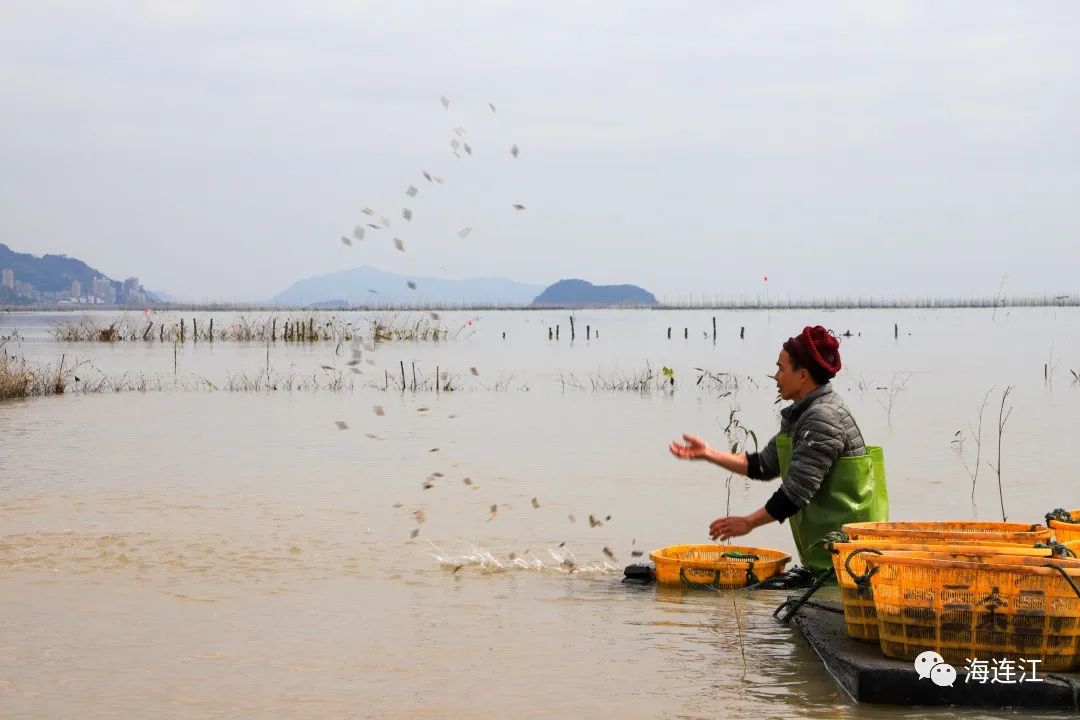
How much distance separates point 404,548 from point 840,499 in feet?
13.1

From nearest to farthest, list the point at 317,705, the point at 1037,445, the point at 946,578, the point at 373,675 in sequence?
the point at 946,578, the point at 317,705, the point at 373,675, the point at 1037,445

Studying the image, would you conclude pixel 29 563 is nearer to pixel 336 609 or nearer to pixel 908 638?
pixel 336 609

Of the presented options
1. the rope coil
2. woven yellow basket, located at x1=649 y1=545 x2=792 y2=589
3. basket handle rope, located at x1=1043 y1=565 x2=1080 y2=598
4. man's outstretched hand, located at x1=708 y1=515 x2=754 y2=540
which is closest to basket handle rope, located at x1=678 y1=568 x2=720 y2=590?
woven yellow basket, located at x1=649 y1=545 x2=792 y2=589

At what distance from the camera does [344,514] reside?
1055 cm

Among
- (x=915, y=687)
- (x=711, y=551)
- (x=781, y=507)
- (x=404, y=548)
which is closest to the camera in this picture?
(x=915, y=687)

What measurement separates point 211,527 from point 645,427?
27.7 feet

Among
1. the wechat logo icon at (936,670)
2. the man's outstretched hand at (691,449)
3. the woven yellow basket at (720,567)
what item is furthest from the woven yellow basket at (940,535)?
the woven yellow basket at (720,567)

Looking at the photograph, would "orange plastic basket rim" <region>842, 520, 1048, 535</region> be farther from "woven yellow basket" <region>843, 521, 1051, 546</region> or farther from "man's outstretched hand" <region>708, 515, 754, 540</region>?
"man's outstretched hand" <region>708, 515, 754, 540</region>

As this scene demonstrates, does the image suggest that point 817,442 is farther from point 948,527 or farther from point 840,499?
point 948,527

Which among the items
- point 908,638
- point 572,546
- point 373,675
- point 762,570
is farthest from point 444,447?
point 908,638

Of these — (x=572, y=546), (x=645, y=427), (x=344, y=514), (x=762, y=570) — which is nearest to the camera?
(x=762, y=570)

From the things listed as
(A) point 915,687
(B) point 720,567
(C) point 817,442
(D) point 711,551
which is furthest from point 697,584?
(A) point 915,687

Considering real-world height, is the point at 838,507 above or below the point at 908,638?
above

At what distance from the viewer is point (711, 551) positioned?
7734mm
